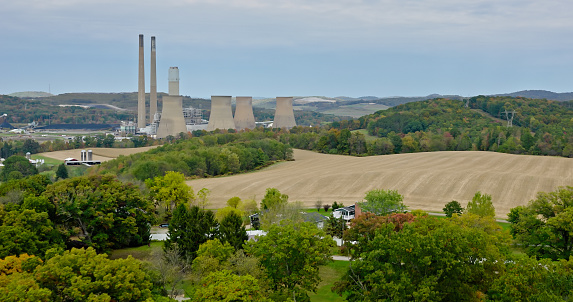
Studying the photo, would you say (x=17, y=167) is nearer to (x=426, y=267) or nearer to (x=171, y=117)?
(x=171, y=117)

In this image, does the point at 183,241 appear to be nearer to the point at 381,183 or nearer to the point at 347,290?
the point at 347,290

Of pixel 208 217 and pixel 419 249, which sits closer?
pixel 419 249

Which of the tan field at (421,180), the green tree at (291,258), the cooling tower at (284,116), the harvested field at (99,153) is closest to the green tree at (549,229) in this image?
the tan field at (421,180)

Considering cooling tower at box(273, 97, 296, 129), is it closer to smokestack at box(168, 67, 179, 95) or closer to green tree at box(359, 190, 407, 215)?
smokestack at box(168, 67, 179, 95)

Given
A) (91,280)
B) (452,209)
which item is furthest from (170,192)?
(91,280)

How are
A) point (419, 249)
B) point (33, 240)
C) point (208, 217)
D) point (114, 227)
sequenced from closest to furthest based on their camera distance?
point (419, 249)
point (33, 240)
point (208, 217)
point (114, 227)

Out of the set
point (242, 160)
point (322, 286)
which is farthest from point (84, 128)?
point (322, 286)
